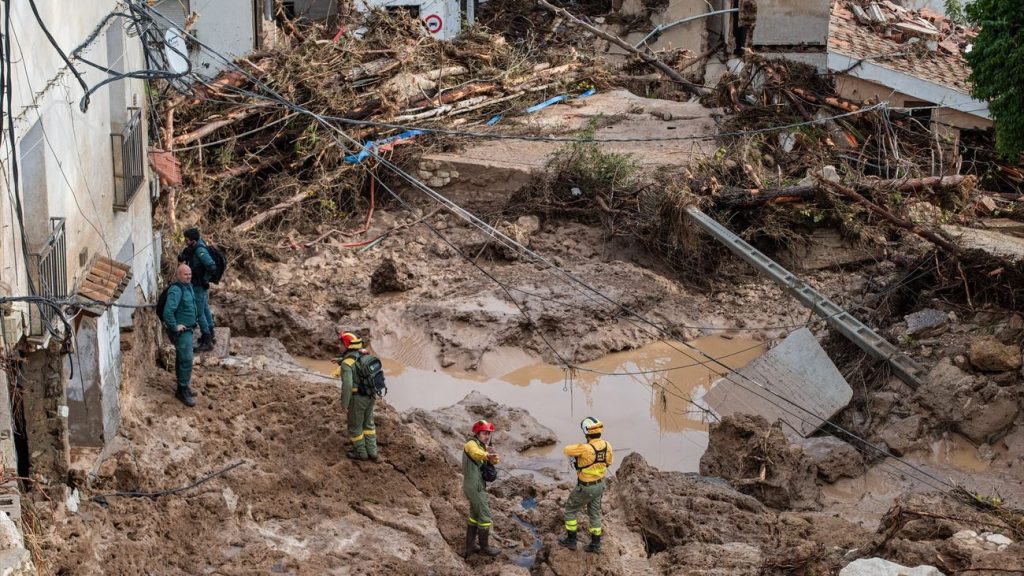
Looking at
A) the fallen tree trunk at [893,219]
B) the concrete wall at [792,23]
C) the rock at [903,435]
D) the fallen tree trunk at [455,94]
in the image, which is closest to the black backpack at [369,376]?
the rock at [903,435]

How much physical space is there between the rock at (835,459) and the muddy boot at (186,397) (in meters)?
6.27

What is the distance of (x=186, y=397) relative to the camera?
12.2 meters

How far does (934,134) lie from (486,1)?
1314 centimetres

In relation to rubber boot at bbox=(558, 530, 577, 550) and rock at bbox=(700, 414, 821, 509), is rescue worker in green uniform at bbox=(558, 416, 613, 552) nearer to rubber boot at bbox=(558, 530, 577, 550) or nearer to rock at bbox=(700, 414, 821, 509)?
rubber boot at bbox=(558, 530, 577, 550)

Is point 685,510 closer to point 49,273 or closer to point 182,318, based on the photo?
point 182,318

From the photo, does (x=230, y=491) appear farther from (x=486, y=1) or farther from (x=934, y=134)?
(x=486, y=1)

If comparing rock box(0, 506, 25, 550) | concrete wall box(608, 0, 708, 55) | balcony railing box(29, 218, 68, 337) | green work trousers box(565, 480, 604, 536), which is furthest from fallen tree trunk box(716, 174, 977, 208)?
rock box(0, 506, 25, 550)

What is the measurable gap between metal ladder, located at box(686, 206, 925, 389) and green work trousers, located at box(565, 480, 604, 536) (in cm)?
519

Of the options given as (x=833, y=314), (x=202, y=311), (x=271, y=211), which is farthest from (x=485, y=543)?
(x=271, y=211)

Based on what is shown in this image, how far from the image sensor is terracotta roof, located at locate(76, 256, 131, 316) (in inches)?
408

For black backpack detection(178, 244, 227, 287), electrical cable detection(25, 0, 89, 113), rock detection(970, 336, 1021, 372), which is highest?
electrical cable detection(25, 0, 89, 113)

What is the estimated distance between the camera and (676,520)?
1133cm

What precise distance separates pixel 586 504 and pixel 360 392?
2.42 m

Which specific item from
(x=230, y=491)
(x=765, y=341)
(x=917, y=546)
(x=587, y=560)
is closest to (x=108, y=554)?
(x=230, y=491)
